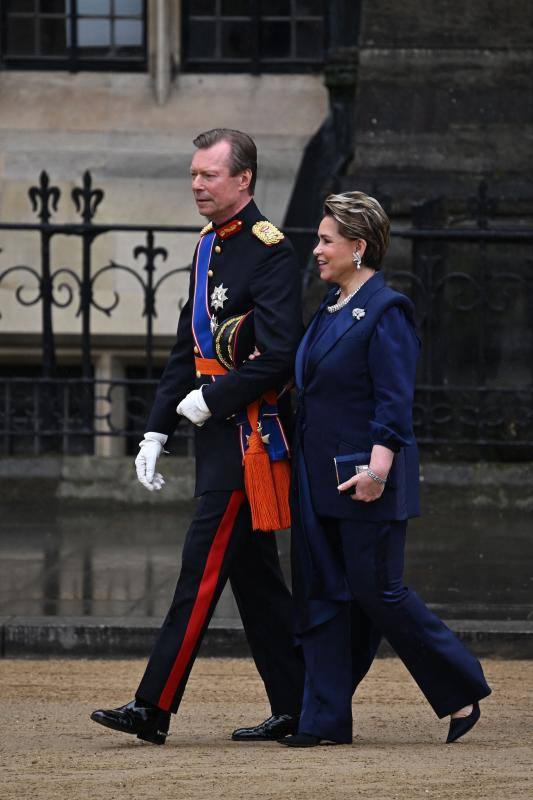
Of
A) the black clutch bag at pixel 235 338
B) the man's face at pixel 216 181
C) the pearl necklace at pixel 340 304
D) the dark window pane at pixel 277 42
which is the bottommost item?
the black clutch bag at pixel 235 338

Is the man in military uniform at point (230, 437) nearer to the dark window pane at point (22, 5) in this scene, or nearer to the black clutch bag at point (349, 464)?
the black clutch bag at point (349, 464)

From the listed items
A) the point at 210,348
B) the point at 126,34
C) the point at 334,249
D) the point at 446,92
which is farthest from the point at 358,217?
the point at 126,34

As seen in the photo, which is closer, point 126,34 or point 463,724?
point 463,724

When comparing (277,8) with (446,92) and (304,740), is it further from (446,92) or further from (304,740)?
(304,740)

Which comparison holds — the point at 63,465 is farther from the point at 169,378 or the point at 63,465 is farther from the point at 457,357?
the point at 169,378

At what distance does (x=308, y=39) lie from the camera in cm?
1487

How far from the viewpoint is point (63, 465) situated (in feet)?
38.5

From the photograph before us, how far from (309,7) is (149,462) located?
9.08 m

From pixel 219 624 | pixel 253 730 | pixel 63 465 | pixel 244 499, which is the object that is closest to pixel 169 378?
pixel 244 499

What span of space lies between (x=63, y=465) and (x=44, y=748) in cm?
559

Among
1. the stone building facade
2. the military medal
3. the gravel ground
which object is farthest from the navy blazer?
the stone building facade

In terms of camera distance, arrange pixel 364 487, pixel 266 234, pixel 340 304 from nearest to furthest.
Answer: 1. pixel 364 487
2. pixel 340 304
3. pixel 266 234

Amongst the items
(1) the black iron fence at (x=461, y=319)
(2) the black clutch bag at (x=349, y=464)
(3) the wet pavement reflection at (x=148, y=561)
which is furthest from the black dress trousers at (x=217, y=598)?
(1) the black iron fence at (x=461, y=319)

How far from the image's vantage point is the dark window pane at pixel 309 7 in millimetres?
14852
